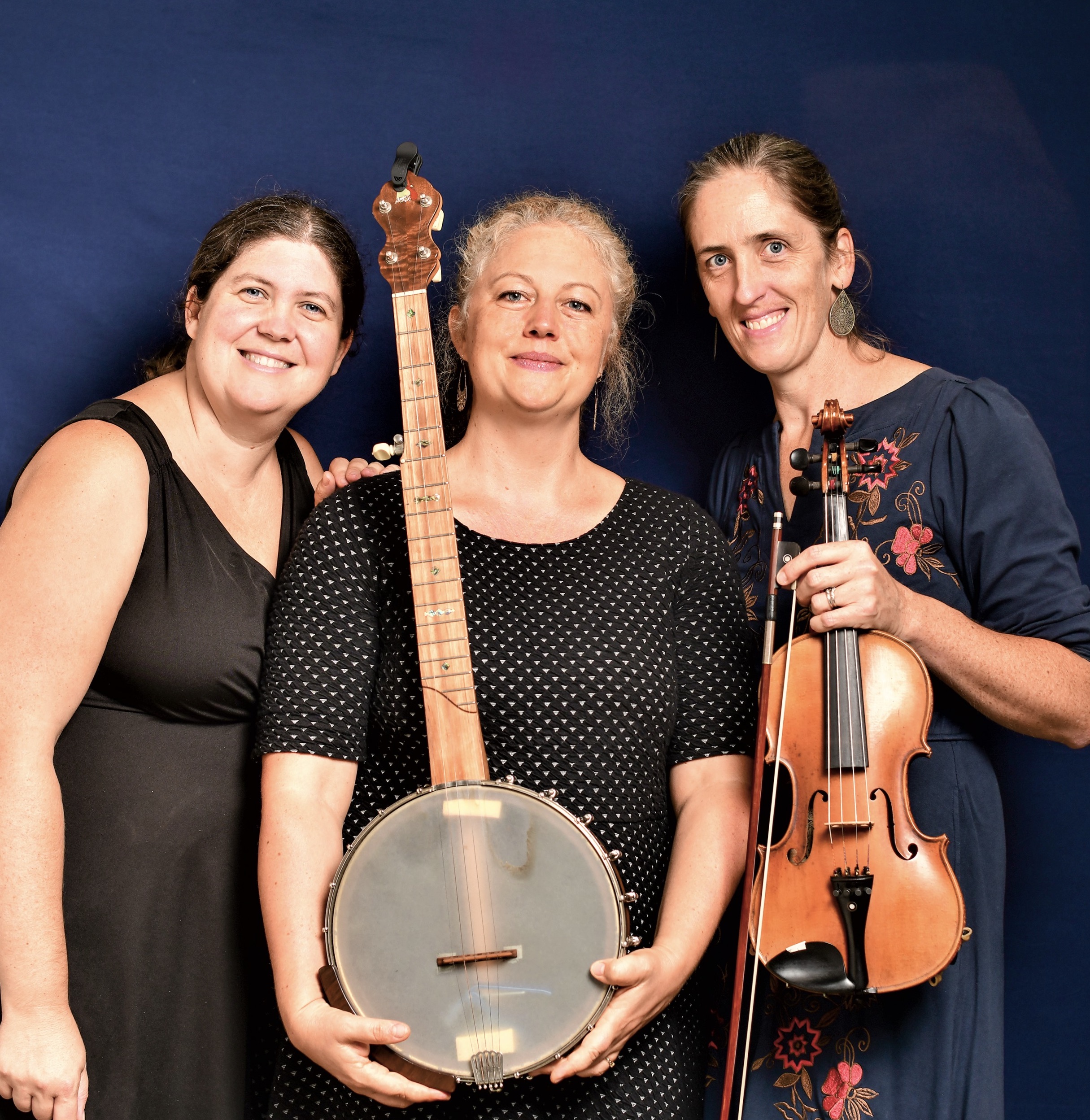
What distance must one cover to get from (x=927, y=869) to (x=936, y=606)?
0.42m

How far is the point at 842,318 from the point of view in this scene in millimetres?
2242

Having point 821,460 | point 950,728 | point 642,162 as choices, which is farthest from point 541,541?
point 642,162

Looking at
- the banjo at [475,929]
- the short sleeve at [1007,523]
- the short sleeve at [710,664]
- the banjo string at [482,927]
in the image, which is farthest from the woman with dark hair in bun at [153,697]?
the short sleeve at [1007,523]

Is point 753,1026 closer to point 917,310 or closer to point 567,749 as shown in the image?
point 567,749

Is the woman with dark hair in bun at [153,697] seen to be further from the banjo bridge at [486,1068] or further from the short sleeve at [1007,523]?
the short sleeve at [1007,523]

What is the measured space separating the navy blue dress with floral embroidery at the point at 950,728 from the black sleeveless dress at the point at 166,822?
938mm

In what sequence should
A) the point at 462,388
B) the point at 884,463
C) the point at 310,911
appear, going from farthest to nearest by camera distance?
the point at 462,388 → the point at 884,463 → the point at 310,911

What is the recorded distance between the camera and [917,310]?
8.64ft

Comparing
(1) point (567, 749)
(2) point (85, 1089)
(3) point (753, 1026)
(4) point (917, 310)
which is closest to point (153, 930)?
(2) point (85, 1089)

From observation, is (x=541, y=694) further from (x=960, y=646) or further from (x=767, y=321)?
(x=767, y=321)

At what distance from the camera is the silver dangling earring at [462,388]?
210cm

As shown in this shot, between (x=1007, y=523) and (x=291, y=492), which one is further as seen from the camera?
(x=291, y=492)

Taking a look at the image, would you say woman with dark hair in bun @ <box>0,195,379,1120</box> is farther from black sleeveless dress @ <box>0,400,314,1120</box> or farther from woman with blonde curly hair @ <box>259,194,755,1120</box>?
woman with blonde curly hair @ <box>259,194,755,1120</box>

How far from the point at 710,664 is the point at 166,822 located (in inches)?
36.6
